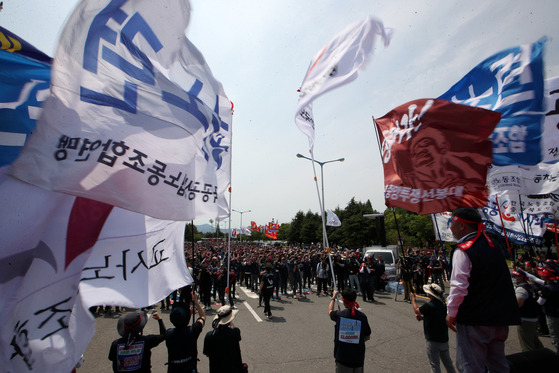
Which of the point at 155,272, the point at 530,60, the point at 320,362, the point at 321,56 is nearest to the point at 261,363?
the point at 320,362

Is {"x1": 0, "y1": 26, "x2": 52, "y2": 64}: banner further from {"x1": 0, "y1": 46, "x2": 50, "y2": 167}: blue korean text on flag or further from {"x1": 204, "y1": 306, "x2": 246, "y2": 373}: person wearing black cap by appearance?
{"x1": 204, "y1": 306, "x2": 246, "y2": 373}: person wearing black cap

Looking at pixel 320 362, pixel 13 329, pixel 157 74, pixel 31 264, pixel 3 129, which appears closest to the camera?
pixel 13 329

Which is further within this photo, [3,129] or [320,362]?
[320,362]

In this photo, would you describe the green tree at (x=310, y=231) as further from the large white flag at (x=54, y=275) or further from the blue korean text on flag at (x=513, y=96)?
the large white flag at (x=54, y=275)

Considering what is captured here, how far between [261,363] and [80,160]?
5364mm

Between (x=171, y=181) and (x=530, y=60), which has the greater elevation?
(x=530, y=60)

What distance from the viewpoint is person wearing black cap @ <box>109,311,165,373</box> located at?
3.18m

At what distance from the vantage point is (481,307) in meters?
2.47

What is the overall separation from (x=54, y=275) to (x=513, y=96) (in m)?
6.58

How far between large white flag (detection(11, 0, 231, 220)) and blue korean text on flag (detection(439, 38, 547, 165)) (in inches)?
186

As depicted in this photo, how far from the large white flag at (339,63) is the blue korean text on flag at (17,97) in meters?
3.15

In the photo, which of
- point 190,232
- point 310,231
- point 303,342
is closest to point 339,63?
point 303,342

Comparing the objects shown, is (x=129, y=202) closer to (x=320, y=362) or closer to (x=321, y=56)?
(x=321, y=56)

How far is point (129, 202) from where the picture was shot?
2.14 meters
